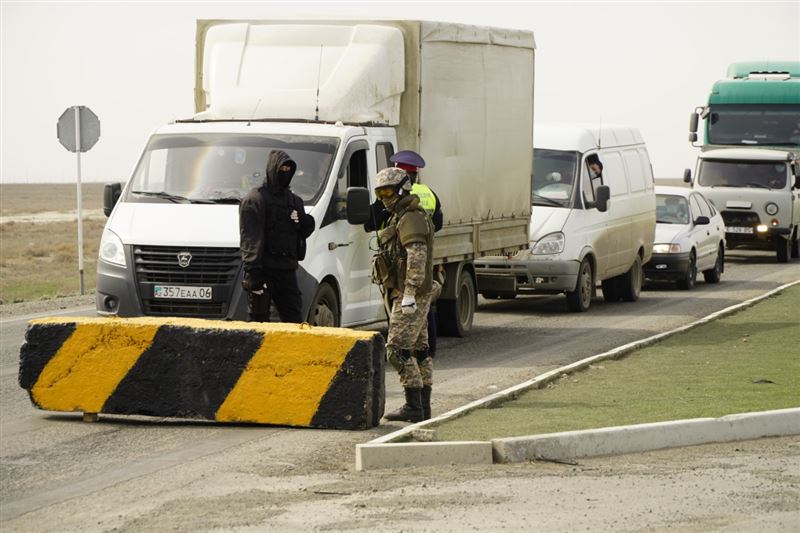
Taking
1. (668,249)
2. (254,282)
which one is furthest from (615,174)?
(254,282)

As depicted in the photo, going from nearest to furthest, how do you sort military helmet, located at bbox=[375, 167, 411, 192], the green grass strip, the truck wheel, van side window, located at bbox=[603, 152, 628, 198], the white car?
the green grass strip < military helmet, located at bbox=[375, 167, 411, 192] < the truck wheel < van side window, located at bbox=[603, 152, 628, 198] < the white car

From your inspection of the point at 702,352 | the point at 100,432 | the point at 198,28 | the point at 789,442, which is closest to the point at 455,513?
the point at 789,442

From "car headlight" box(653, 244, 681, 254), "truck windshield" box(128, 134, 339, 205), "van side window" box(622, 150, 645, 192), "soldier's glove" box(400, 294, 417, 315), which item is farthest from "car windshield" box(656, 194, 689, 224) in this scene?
"soldier's glove" box(400, 294, 417, 315)

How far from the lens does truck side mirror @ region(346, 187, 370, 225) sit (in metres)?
14.6

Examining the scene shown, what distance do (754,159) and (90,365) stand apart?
27.7m

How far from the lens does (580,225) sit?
22.2 meters

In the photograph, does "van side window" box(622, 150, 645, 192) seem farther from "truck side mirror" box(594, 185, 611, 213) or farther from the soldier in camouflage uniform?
the soldier in camouflage uniform

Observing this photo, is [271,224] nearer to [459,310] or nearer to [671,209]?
[459,310]

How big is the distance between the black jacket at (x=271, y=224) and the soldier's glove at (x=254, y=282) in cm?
5

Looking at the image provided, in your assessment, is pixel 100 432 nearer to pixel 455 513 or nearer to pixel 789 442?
pixel 455 513

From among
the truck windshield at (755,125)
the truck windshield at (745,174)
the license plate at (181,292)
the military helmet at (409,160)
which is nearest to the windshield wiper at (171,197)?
the license plate at (181,292)

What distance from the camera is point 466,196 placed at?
18234 millimetres

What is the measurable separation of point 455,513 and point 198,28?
1010 centimetres

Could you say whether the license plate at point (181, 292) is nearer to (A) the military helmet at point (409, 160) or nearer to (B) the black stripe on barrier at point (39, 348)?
(A) the military helmet at point (409, 160)
